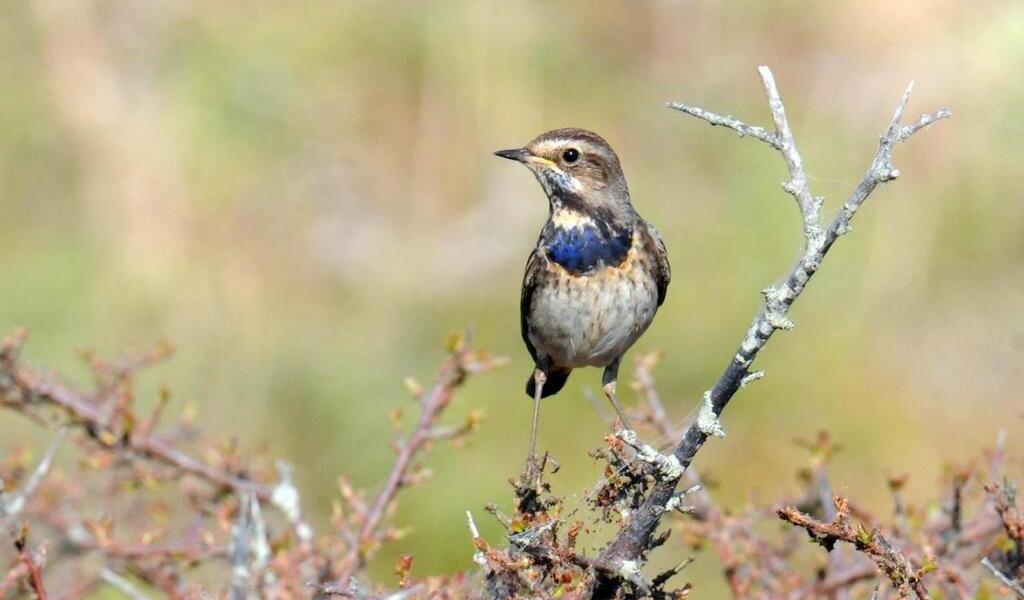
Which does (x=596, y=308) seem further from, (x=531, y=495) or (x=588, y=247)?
(x=531, y=495)

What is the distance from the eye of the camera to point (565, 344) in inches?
177

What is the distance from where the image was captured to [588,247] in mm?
4465

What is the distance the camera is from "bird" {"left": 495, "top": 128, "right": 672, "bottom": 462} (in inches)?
173

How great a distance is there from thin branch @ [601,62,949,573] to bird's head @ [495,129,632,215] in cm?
199

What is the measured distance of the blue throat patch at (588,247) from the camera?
175 inches

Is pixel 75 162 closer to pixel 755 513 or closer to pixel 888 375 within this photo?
pixel 888 375

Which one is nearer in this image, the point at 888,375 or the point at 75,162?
the point at 888,375

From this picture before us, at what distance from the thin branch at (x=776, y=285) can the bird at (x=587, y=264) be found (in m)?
1.67

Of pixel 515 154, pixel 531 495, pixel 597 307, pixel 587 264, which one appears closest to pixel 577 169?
pixel 515 154

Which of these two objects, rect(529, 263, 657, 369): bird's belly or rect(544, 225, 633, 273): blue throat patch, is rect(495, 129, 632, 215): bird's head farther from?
rect(529, 263, 657, 369): bird's belly

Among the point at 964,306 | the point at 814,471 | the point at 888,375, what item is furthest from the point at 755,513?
the point at 964,306

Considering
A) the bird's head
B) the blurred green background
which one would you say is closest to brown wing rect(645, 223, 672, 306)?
the bird's head

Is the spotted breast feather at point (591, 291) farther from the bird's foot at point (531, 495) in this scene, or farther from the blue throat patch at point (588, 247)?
the bird's foot at point (531, 495)

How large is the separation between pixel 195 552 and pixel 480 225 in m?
6.86
